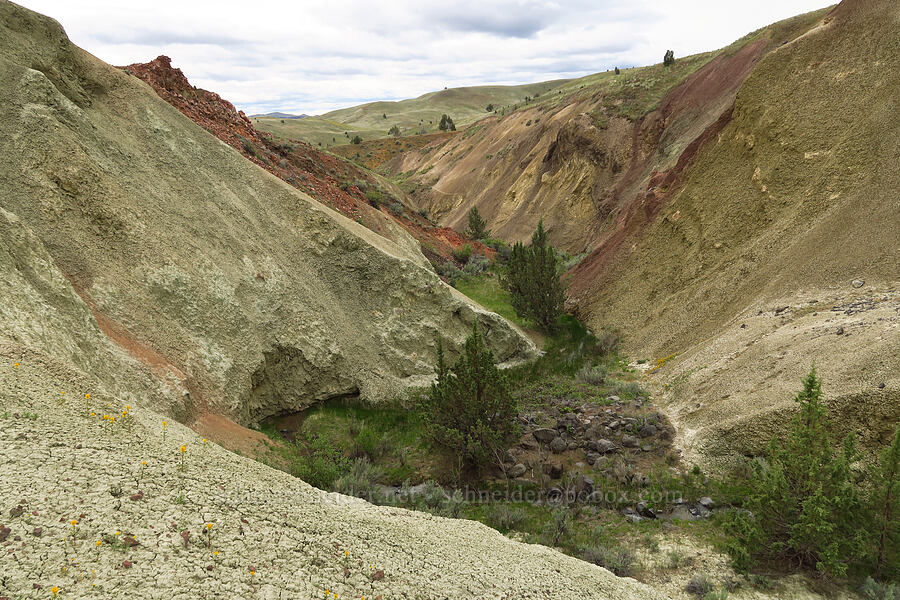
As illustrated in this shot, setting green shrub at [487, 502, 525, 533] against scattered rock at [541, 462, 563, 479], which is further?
scattered rock at [541, 462, 563, 479]

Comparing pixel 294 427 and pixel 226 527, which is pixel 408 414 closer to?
pixel 294 427

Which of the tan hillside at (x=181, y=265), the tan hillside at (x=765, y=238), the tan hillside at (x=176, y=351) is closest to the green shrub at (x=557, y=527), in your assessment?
the tan hillside at (x=176, y=351)

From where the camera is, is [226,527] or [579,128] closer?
[226,527]

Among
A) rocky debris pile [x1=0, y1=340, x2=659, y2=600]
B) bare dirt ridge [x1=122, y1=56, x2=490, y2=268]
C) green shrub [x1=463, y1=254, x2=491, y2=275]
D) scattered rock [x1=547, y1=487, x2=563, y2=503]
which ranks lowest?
scattered rock [x1=547, y1=487, x2=563, y2=503]

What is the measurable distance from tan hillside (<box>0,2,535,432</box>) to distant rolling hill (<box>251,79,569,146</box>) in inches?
3158

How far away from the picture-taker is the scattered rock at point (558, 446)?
466 inches

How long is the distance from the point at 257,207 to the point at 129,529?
40.2 feet

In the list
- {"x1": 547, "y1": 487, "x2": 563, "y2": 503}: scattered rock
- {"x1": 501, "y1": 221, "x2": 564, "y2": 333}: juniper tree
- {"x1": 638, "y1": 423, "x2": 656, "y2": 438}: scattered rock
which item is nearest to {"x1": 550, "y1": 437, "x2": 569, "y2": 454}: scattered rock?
{"x1": 547, "y1": 487, "x2": 563, "y2": 503}: scattered rock

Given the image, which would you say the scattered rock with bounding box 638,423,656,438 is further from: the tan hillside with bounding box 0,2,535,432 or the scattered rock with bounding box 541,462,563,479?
the tan hillside with bounding box 0,2,535,432

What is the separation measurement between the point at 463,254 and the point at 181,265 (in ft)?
64.1

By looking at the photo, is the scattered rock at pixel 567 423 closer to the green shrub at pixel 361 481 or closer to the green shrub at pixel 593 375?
the green shrub at pixel 593 375

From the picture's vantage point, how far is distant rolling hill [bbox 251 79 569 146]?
3816 inches

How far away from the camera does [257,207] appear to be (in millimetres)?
15102

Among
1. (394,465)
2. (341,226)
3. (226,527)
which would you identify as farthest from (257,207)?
(226,527)
